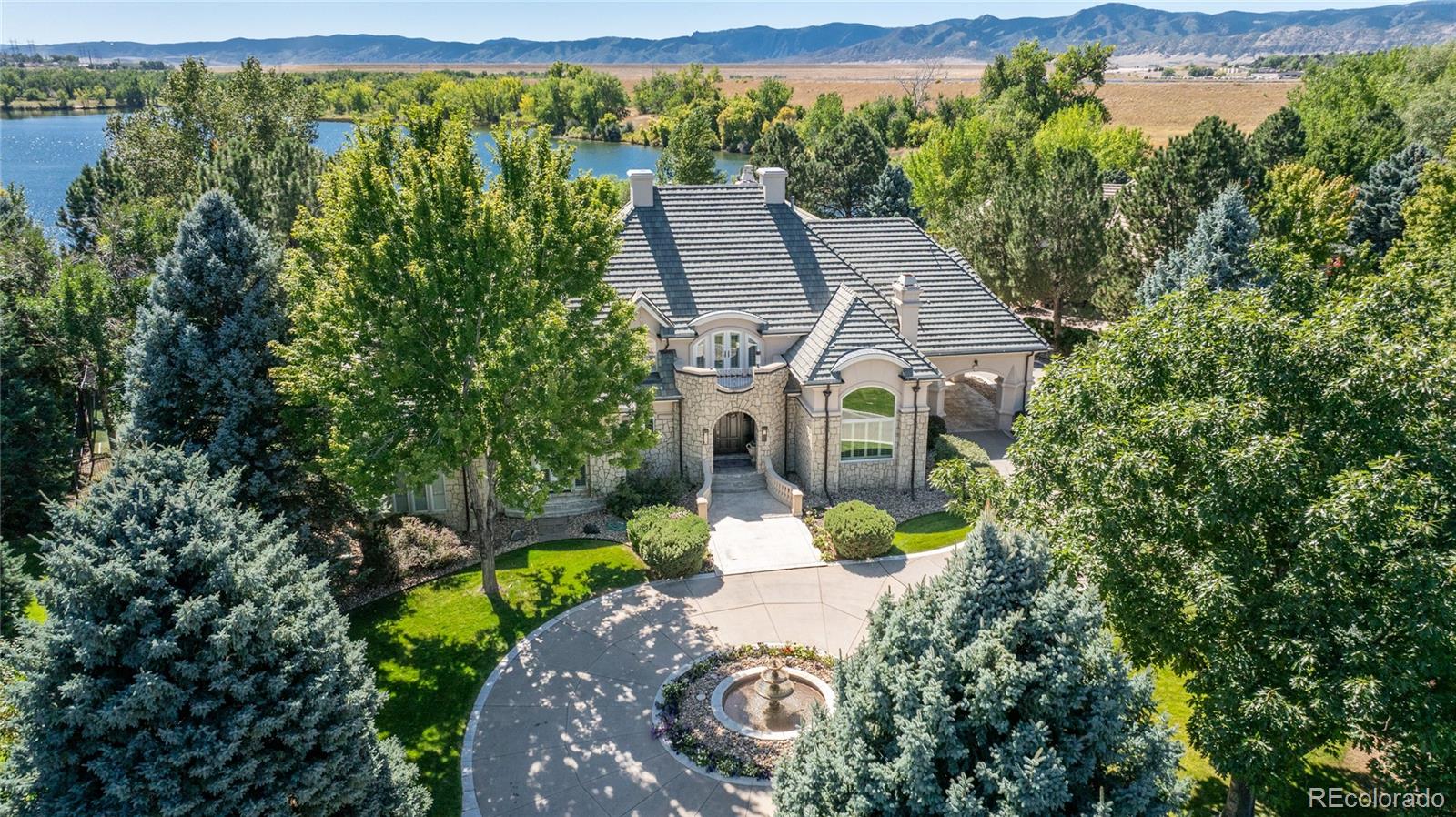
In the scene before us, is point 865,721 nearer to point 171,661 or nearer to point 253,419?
point 171,661

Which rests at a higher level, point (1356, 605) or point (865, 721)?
point (1356, 605)

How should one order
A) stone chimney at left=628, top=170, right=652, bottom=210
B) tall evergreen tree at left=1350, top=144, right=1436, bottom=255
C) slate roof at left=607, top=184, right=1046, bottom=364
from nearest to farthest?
1. slate roof at left=607, top=184, right=1046, bottom=364
2. stone chimney at left=628, top=170, right=652, bottom=210
3. tall evergreen tree at left=1350, top=144, right=1436, bottom=255

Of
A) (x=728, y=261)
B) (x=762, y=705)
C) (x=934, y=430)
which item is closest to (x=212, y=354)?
(x=762, y=705)

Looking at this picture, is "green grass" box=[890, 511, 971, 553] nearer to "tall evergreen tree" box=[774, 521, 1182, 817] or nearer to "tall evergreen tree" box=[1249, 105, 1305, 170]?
"tall evergreen tree" box=[774, 521, 1182, 817]

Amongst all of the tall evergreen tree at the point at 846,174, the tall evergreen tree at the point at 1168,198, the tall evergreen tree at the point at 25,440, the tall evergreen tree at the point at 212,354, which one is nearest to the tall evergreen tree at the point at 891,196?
the tall evergreen tree at the point at 846,174

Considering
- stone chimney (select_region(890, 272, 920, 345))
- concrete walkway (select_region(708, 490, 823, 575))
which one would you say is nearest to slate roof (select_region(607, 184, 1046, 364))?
stone chimney (select_region(890, 272, 920, 345))

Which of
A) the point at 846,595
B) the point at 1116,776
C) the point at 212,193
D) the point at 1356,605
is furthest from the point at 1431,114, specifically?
the point at 212,193

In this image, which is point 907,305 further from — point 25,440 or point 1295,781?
point 25,440
